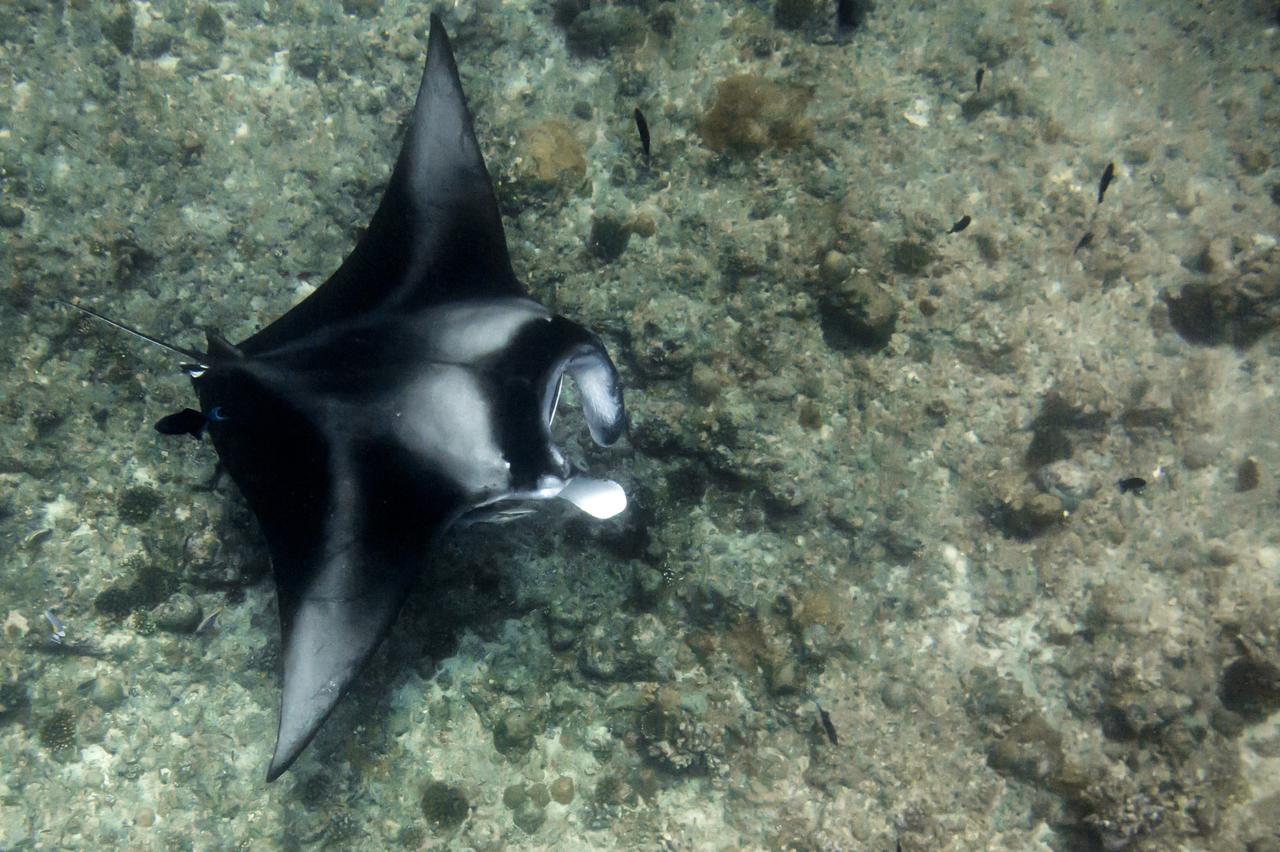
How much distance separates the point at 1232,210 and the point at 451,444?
7900mm

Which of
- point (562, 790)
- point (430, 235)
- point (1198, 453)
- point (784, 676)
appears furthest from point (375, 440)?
point (1198, 453)

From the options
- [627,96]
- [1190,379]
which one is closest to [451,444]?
[627,96]

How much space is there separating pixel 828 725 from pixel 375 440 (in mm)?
3227

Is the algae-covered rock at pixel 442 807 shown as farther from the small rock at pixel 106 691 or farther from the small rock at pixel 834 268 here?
the small rock at pixel 834 268

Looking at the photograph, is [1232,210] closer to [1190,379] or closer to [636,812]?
[1190,379]

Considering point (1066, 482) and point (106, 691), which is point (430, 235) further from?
point (1066, 482)

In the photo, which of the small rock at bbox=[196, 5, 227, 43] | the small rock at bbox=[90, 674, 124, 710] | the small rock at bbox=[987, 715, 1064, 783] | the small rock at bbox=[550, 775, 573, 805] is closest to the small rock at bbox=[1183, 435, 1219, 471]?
the small rock at bbox=[987, 715, 1064, 783]

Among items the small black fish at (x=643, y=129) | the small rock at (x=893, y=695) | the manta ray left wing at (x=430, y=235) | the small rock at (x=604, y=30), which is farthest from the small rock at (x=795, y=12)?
the small rock at (x=893, y=695)

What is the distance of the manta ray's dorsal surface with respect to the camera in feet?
9.74

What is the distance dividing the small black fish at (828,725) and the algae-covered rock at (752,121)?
12.9ft

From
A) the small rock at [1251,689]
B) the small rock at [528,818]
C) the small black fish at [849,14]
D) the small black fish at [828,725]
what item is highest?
the small black fish at [849,14]

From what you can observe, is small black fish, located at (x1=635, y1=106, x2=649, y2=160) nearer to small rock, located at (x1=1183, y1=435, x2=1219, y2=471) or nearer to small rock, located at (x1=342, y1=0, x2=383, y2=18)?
small rock, located at (x1=342, y1=0, x2=383, y2=18)

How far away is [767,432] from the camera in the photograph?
431cm

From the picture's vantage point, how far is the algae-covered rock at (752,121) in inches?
188
